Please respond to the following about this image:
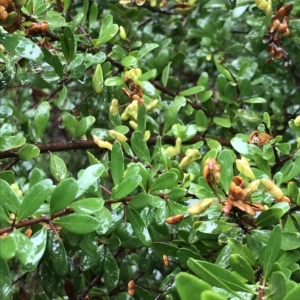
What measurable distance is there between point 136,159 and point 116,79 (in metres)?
0.23

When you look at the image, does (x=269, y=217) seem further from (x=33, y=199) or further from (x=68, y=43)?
(x=68, y=43)

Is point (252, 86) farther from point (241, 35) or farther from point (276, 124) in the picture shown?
point (241, 35)

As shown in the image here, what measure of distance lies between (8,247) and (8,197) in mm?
73

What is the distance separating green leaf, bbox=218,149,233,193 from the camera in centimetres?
68

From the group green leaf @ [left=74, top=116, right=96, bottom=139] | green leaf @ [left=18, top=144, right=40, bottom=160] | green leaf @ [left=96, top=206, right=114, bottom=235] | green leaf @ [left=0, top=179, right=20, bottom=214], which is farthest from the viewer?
green leaf @ [left=74, top=116, right=96, bottom=139]

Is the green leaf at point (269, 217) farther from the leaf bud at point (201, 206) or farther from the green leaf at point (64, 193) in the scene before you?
the green leaf at point (64, 193)

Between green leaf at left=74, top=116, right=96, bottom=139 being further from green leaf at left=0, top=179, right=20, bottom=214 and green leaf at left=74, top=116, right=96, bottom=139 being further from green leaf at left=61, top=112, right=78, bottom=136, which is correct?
green leaf at left=0, top=179, right=20, bottom=214

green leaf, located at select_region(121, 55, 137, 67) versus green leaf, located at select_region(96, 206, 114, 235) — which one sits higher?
green leaf, located at select_region(121, 55, 137, 67)

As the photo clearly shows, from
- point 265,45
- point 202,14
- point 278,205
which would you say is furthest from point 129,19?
point 278,205

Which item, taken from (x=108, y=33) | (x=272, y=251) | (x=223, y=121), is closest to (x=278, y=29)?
(x=223, y=121)

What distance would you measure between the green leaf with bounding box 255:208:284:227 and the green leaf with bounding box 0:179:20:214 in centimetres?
36

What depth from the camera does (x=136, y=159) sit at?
0.83 m

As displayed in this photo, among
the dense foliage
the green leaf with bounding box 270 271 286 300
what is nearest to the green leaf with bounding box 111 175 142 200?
the dense foliage

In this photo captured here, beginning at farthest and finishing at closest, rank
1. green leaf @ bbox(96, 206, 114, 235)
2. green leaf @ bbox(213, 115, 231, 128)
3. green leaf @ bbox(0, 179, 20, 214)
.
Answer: green leaf @ bbox(213, 115, 231, 128) < green leaf @ bbox(96, 206, 114, 235) < green leaf @ bbox(0, 179, 20, 214)
